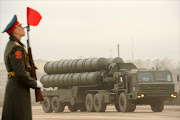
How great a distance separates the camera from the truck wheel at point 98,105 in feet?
99.5

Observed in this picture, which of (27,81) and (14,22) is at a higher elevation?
(14,22)

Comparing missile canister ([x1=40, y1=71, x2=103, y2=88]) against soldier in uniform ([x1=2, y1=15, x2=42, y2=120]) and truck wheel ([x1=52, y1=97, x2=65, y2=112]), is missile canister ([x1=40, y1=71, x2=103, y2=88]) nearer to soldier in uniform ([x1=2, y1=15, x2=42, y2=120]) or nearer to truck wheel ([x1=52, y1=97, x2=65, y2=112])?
truck wheel ([x1=52, y1=97, x2=65, y2=112])

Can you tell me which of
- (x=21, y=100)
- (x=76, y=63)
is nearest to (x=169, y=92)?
(x=76, y=63)

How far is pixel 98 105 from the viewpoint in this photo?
3059cm

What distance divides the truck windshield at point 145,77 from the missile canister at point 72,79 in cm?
286

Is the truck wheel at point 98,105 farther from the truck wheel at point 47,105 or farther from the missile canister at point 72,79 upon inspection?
the truck wheel at point 47,105

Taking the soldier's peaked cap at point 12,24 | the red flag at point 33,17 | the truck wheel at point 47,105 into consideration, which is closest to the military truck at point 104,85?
the truck wheel at point 47,105

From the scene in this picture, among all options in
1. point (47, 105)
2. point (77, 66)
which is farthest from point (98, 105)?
point (47, 105)

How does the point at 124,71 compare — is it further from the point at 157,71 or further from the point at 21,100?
the point at 21,100

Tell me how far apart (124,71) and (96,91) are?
2.66 meters

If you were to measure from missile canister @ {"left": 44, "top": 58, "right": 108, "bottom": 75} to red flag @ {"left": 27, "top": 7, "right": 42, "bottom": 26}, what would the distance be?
22.9m

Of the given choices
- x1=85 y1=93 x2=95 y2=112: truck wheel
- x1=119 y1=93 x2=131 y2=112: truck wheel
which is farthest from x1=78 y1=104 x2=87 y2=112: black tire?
x1=119 y1=93 x2=131 y2=112: truck wheel

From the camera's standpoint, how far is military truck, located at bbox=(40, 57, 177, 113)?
29.1 meters

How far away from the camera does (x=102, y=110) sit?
99.9 ft
